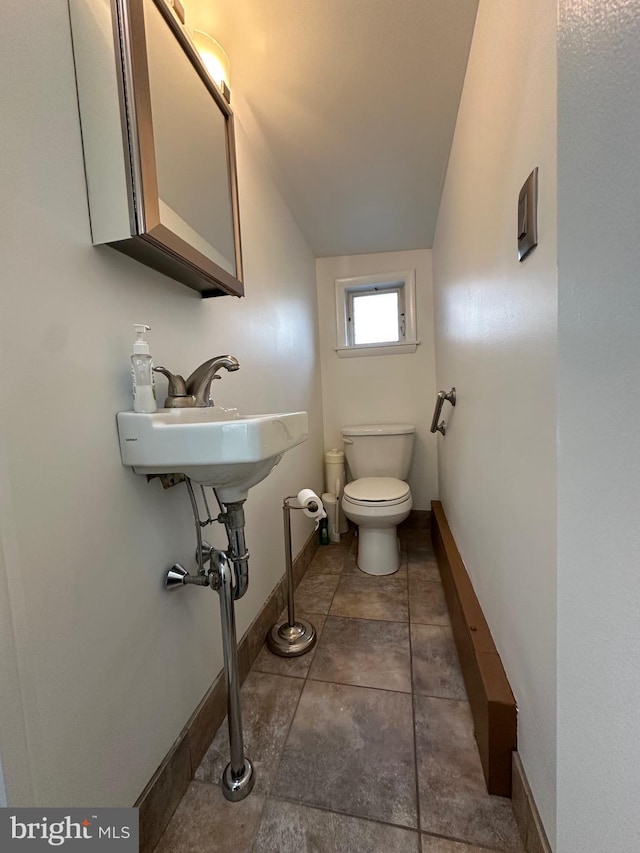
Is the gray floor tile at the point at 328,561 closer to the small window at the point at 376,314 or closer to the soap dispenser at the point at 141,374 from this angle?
the small window at the point at 376,314

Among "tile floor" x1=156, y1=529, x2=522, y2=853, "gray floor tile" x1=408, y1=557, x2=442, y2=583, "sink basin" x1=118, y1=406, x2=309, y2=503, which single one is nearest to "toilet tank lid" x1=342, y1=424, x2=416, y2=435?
"gray floor tile" x1=408, y1=557, x2=442, y2=583

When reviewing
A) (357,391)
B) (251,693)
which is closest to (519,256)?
(251,693)

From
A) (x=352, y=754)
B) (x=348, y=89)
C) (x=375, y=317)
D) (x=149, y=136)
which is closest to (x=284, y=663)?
(x=352, y=754)

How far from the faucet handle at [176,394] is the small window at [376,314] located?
1711 mm

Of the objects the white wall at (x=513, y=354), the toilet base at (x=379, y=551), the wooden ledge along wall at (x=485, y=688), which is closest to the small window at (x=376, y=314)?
the white wall at (x=513, y=354)

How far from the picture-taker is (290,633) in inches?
52.2

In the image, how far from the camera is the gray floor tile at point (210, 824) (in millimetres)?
716

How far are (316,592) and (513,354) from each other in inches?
55.7

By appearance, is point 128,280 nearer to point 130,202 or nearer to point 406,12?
point 130,202

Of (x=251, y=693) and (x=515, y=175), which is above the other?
(x=515, y=175)

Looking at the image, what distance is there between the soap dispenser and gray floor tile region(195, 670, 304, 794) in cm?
94

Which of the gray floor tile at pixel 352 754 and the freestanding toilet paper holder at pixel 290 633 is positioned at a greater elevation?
the freestanding toilet paper holder at pixel 290 633

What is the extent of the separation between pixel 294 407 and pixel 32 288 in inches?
51.1

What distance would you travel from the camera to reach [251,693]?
110cm
